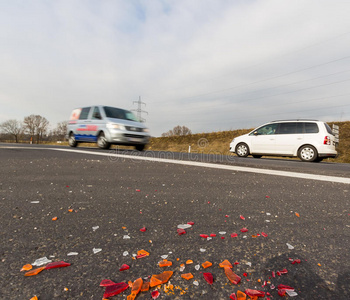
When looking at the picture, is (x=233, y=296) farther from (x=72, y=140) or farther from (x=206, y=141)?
(x=206, y=141)

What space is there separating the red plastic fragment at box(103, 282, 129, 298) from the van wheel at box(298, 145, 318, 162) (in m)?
9.38

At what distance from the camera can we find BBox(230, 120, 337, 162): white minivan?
7.92 meters

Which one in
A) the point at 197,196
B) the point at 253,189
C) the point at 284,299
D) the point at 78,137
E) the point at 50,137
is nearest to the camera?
the point at 284,299

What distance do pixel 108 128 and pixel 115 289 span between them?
7.93m

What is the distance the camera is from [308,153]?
26.8 feet

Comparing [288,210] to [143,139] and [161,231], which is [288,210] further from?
[143,139]

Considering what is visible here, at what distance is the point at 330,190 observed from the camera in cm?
245

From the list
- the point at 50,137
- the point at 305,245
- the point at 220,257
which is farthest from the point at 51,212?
the point at 50,137

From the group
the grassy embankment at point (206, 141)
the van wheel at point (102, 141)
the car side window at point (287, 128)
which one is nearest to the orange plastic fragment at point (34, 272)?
the van wheel at point (102, 141)

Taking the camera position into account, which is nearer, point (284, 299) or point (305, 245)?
point (284, 299)

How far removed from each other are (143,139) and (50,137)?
3053 inches

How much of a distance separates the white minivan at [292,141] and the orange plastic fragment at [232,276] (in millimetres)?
9013

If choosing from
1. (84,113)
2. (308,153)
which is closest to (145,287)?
(308,153)

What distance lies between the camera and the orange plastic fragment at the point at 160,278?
78cm
